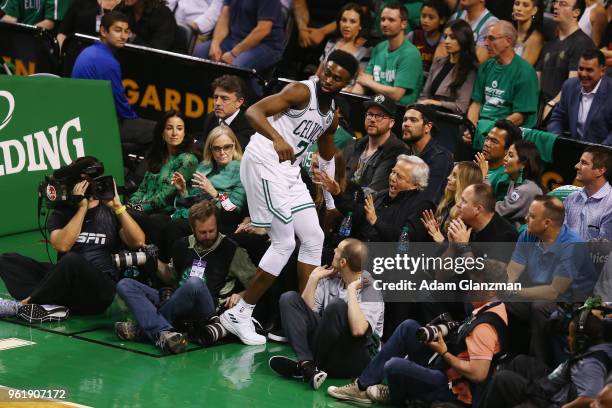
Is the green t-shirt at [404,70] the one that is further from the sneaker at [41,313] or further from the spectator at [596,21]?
the sneaker at [41,313]

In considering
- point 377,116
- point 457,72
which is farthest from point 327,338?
point 457,72

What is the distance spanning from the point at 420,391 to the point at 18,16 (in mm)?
10346

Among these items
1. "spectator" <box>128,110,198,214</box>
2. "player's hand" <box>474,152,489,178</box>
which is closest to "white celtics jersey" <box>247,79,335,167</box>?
"player's hand" <box>474,152,489,178</box>

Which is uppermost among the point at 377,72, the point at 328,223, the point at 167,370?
the point at 377,72

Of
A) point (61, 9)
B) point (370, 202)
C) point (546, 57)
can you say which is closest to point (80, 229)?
point (370, 202)

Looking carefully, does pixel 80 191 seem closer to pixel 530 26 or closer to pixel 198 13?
pixel 530 26

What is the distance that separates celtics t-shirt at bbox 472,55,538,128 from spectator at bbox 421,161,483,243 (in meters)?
2.27

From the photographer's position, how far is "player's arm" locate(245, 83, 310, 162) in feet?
30.0

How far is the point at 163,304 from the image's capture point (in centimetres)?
975

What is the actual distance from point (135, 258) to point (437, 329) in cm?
309

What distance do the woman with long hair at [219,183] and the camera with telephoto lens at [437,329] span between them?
305cm

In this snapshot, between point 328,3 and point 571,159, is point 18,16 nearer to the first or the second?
point 328,3

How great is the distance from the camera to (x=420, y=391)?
8.23 m

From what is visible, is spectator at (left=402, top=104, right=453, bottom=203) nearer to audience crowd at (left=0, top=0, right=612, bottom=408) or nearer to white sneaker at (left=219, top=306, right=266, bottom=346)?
audience crowd at (left=0, top=0, right=612, bottom=408)
